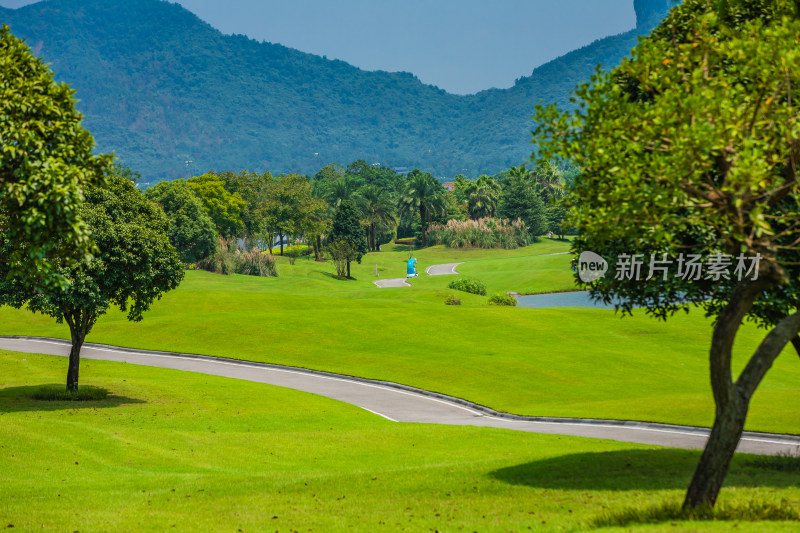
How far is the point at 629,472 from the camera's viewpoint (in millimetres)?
19859

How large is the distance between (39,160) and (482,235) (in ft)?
513

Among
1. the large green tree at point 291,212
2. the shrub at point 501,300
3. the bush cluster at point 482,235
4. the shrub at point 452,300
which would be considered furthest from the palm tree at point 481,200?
the shrub at point 452,300

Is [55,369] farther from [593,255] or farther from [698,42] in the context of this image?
[698,42]

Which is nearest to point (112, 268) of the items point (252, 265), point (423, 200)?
point (252, 265)

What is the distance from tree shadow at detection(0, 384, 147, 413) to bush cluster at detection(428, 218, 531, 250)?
449 ft

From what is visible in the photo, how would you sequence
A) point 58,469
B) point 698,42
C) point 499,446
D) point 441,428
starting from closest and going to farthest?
point 698,42 < point 58,469 < point 499,446 < point 441,428

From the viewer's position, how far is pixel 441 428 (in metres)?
30.5

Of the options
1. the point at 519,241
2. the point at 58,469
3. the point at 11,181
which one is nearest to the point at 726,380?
the point at 11,181

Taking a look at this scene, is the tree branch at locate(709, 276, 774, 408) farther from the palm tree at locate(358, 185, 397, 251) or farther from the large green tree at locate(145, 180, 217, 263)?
the palm tree at locate(358, 185, 397, 251)

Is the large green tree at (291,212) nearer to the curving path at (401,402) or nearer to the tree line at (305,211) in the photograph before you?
the tree line at (305,211)

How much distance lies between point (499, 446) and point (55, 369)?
30.4 metres

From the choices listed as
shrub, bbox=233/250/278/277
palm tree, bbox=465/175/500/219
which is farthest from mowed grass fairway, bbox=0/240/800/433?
palm tree, bbox=465/175/500/219

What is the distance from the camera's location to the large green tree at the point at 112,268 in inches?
1326

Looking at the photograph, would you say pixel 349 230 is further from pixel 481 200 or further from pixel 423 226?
pixel 481 200
